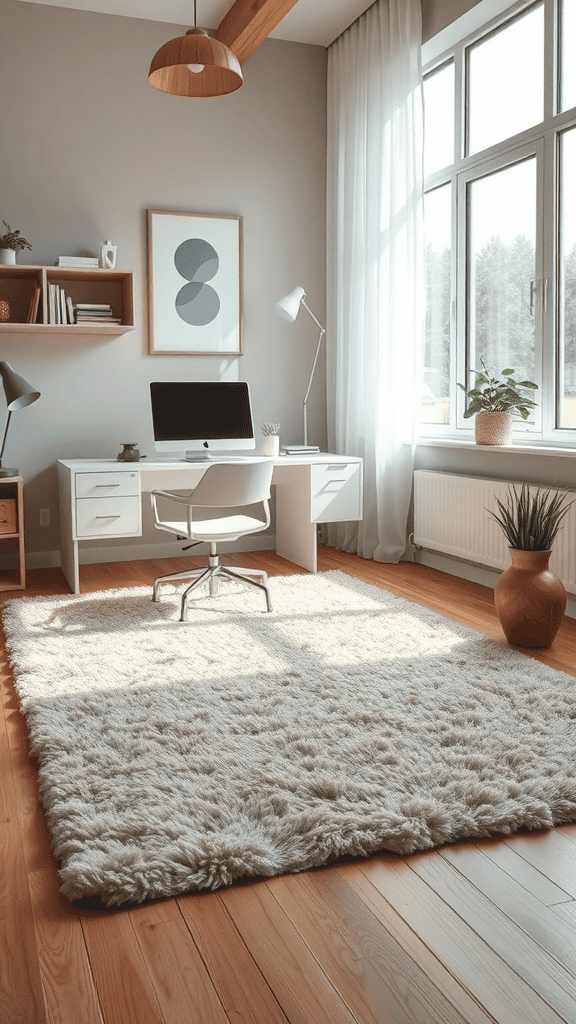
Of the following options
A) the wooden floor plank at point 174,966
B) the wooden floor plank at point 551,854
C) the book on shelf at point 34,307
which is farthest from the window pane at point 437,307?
the wooden floor plank at point 174,966

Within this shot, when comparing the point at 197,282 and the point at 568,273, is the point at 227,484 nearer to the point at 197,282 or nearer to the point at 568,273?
the point at 568,273

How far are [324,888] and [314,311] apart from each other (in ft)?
14.0

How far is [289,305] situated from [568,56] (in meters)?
1.82

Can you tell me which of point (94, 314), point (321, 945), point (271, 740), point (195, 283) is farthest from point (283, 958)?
point (195, 283)

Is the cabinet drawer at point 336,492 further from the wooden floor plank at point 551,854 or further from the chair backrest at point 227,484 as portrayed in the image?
the wooden floor plank at point 551,854

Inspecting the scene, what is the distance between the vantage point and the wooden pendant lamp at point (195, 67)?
9.96 ft

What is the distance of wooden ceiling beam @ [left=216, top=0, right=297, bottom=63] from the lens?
13.7 feet

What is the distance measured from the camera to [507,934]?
1.49 meters

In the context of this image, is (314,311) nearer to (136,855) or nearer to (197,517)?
(197,517)

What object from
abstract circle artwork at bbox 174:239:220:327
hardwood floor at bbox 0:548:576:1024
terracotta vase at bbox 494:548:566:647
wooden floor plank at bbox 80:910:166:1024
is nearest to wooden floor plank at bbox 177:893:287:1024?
hardwood floor at bbox 0:548:576:1024

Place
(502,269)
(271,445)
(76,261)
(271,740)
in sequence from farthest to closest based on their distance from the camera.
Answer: (271,445)
(76,261)
(502,269)
(271,740)

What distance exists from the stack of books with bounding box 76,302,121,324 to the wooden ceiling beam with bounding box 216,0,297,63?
1.65 metres

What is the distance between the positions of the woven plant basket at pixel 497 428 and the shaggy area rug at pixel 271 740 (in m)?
1.01

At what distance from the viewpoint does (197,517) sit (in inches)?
201
